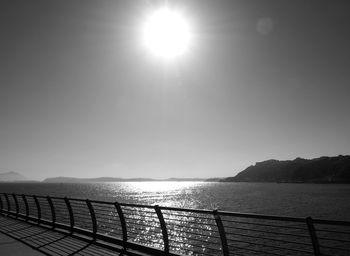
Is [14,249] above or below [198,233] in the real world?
above

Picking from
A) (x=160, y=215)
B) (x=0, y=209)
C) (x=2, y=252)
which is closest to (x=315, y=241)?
(x=160, y=215)

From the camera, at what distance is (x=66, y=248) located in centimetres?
873

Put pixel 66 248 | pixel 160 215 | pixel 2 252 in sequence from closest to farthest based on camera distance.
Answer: pixel 160 215 < pixel 2 252 < pixel 66 248

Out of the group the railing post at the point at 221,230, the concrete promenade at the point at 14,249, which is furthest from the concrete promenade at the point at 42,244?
the railing post at the point at 221,230

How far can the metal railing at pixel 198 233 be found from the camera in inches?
233

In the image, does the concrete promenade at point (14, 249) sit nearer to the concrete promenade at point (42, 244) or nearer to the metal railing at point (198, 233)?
the concrete promenade at point (42, 244)

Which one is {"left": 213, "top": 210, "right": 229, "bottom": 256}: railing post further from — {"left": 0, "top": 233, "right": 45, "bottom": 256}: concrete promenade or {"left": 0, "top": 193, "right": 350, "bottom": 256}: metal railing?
{"left": 0, "top": 233, "right": 45, "bottom": 256}: concrete promenade

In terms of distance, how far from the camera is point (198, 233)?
3244 cm

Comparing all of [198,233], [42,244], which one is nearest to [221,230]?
[42,244]

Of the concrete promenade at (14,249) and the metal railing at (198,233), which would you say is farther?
the concrete promenade at (14,249)

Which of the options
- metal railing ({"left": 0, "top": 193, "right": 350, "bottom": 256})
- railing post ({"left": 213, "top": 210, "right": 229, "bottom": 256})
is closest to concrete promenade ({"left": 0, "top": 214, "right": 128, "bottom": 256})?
metal railing ({"left": 0, "top": 193, "right": 350, "bottom": 256})

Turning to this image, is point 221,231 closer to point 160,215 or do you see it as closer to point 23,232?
point 160,215

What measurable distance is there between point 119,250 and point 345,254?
23260mm

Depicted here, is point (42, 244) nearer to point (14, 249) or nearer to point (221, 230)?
point (14, 249)
